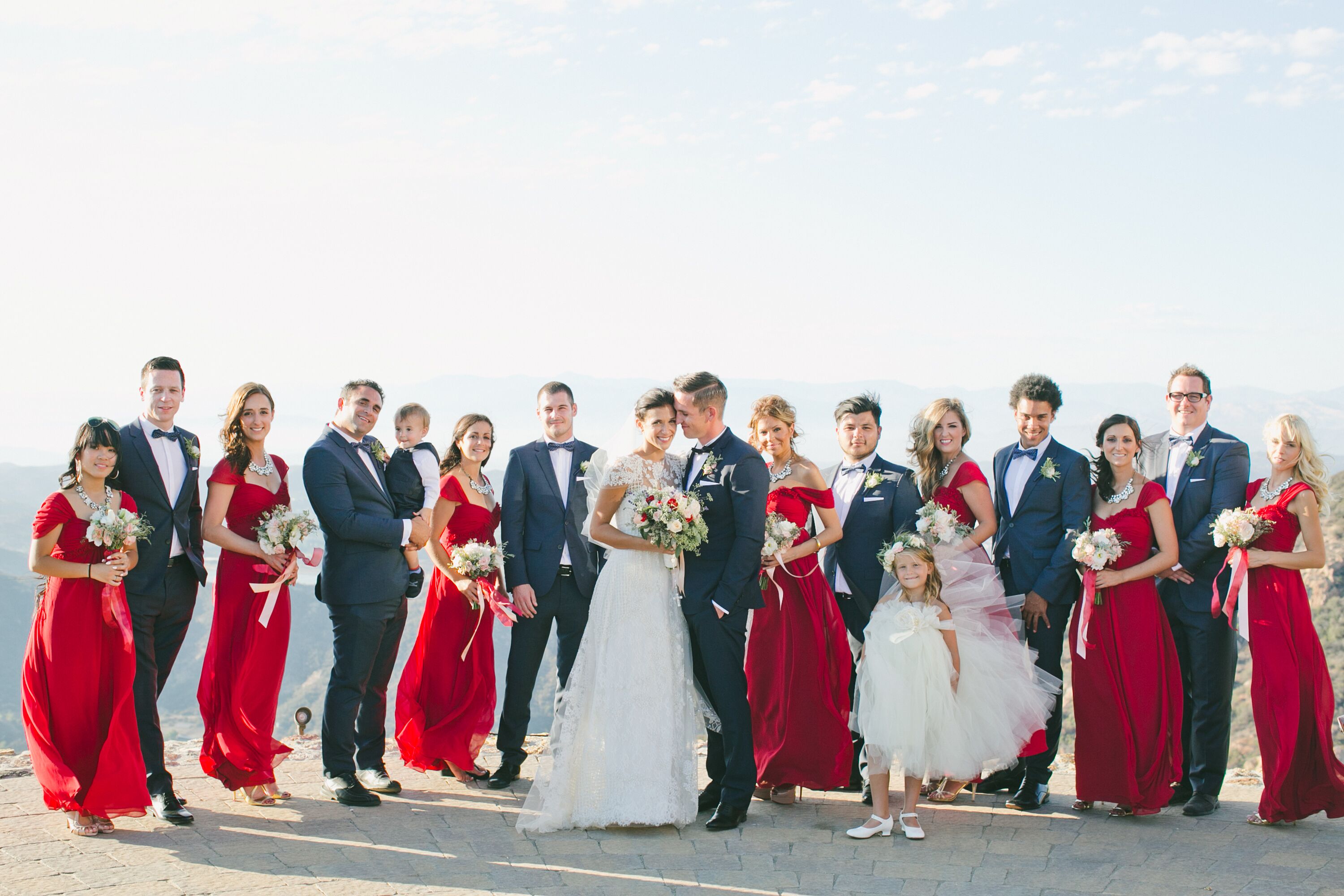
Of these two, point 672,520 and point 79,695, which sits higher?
point 672,520

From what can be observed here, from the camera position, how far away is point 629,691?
18.3ft

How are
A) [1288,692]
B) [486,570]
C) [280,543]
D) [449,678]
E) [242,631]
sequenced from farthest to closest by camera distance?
[449,678], [486,570], [242,631], [280,543], [1288,692]

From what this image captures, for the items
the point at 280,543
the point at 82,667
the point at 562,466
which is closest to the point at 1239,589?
the point at 562,466

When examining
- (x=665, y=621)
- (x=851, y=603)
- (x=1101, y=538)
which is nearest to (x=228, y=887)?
(x=665, y=621)

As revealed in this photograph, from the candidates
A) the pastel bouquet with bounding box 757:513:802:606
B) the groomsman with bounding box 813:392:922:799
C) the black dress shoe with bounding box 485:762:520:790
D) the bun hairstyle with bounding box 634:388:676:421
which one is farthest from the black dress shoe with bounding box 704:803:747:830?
the bun hairstyle with bounding box 634:388:676:421

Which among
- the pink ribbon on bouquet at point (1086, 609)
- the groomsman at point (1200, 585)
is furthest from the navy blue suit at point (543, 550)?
the groomsman at point (1200, 585)

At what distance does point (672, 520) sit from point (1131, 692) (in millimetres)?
2879

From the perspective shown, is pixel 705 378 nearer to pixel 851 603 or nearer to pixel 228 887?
pixel 851 603

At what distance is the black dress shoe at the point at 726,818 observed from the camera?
A: 558 cm

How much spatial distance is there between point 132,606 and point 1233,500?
21.3ft

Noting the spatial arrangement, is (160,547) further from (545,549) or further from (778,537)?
(778,537)

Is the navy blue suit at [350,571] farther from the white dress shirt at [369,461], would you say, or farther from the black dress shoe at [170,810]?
the black dress shoe at [170,810]

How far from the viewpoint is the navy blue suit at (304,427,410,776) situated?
240 inches

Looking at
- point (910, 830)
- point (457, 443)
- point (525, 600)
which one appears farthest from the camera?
point (457, 443)
